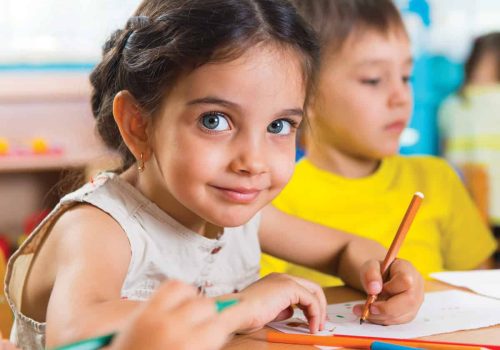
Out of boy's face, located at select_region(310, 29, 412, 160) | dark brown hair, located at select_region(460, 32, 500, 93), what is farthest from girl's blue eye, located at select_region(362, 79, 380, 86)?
dark brown hair, located at select_region(460, 32, 500, 93)

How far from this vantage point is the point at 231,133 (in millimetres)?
876

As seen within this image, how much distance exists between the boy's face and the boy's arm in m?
0.38

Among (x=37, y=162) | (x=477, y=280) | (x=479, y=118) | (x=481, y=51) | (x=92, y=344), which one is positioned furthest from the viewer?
(x=481, y=51)

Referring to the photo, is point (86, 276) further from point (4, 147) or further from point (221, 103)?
point (4, 147)

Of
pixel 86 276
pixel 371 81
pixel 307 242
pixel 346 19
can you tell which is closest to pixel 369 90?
pixel 371 81

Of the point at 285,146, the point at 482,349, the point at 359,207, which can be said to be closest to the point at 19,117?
the point at 359,207

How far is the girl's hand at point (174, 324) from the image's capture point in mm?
529

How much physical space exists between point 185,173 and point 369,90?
0.77 metres

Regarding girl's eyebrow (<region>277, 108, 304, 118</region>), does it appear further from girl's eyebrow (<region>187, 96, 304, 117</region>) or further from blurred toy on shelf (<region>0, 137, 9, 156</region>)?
blurred toy on shelf (<region>0, 137, 9, 156</region>)

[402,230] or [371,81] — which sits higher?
[371,81]

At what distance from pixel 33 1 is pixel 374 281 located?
315 cm

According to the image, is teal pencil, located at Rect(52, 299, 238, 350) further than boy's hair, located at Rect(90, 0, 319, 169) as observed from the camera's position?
No

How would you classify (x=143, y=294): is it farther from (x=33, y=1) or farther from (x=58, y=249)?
(x=33, y=1)

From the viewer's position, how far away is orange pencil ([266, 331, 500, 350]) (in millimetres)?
772
